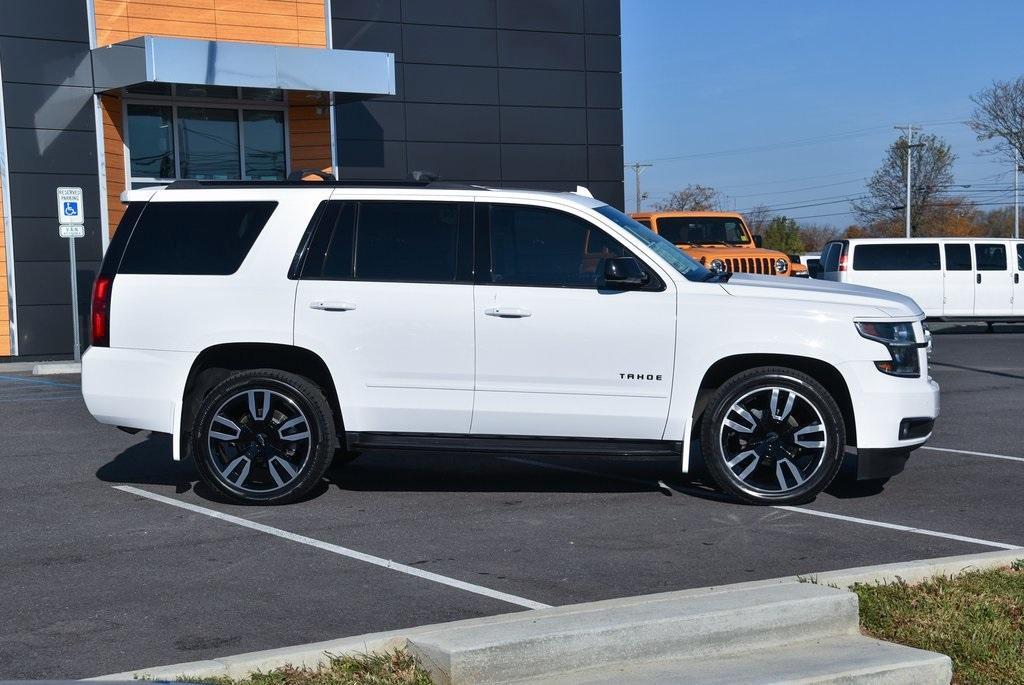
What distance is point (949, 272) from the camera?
25.6 m

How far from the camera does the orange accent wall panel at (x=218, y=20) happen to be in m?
21.7

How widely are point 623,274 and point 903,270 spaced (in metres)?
19.8

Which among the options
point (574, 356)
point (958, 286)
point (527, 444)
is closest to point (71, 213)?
point (527, 444)

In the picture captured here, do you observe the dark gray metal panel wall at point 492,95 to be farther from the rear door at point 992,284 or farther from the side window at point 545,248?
the side window at point 545,248

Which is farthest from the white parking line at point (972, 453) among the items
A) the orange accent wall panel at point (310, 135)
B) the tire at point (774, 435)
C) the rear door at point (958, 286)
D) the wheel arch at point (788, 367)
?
the rear door at point (958, 286)

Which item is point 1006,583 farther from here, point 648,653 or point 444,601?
point 444,601

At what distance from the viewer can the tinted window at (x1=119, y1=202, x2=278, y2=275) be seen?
306 inches

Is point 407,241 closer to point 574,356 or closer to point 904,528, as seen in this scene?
point 574,356

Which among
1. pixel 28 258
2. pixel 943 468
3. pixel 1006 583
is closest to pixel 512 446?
pixel 1006 583

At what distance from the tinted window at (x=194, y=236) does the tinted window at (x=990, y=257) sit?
21.3 meters

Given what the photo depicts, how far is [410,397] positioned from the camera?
24.8ft

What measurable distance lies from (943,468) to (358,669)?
5.96 metres

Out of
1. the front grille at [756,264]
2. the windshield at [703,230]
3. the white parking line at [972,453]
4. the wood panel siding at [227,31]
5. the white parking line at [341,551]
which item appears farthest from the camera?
the wood panel siding at [227,31]

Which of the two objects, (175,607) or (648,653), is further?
(175,607)
